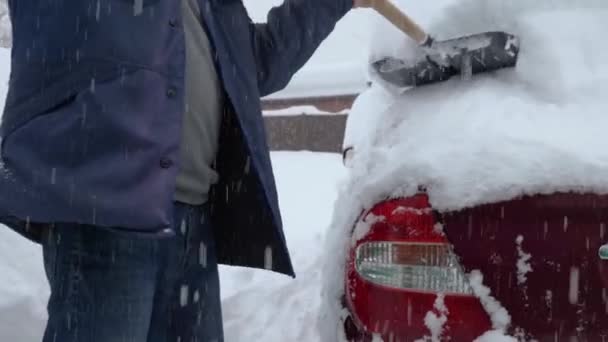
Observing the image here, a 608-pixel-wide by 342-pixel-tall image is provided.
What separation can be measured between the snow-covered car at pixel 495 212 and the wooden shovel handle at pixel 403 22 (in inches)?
6.3

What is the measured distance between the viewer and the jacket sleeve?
6.10ft

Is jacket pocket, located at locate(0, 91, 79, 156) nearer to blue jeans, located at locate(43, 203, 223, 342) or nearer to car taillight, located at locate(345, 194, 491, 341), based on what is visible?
blue jeans, located at locate(43, 203, 223, 342)

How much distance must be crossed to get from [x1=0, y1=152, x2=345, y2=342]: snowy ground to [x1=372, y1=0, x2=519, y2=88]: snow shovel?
1737 millimetres

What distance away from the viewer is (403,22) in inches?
70.7

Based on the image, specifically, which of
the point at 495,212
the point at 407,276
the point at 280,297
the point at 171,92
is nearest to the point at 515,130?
the point at 495,212

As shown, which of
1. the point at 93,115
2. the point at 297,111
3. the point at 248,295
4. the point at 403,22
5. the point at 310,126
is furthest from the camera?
Result: the point at 297,111

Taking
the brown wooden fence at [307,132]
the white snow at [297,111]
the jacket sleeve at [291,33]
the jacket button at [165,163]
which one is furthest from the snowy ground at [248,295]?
the white snow at [297,111]

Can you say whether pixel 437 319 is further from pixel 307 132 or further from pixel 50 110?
pixel 307 132

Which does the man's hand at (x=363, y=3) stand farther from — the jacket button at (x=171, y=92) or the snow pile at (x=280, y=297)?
the snow pile at (x=280, y=297)

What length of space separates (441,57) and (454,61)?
0.03 metres

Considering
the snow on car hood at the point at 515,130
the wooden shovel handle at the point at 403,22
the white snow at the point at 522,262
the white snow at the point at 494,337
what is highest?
the wooden shovel handle at the point at 403,22

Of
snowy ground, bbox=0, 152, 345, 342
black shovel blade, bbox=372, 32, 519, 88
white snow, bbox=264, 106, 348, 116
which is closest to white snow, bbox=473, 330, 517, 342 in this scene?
black shovel blade, bbox=372, 32, 519, 88

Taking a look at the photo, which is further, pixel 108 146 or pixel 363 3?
pixel 363 3

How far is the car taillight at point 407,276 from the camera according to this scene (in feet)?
4.86
